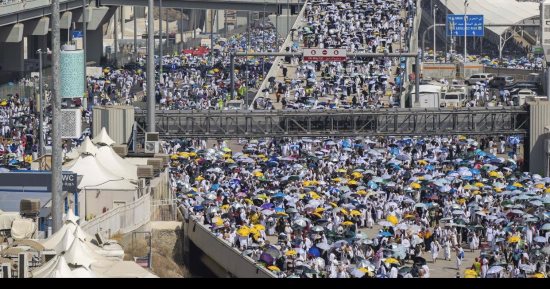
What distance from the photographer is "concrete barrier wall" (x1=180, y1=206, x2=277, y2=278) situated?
135 feet

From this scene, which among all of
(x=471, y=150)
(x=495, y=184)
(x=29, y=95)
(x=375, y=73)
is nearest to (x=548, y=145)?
(x=471, y=150)

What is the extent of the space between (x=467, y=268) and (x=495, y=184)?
1336 centimetres

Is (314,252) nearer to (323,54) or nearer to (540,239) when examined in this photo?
(540,239)

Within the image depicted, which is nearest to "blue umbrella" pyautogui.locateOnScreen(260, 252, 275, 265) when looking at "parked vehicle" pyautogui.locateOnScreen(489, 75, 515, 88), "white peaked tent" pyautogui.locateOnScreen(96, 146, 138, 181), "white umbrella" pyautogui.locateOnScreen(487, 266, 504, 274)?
"white peaked tent" pyautogui.locateOnScreen(96, 146, 138, 181)

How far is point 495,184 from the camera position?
5938cm

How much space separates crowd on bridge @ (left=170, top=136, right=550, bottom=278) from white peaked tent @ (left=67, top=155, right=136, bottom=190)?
11.0 feet

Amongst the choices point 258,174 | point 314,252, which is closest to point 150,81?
point 258,174

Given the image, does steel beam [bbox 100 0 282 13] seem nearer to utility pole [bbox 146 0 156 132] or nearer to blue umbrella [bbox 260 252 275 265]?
utility pole [bbox 146 0 156 132]

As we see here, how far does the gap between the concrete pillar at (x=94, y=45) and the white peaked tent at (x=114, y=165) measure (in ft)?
268

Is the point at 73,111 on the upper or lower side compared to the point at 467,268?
upper

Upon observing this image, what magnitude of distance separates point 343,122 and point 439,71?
40.2 metres

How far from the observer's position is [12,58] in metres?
117

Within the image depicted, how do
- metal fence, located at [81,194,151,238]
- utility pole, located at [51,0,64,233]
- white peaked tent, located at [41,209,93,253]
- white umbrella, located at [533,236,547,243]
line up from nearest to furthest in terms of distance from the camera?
1. utility pole, located at [51,0,64,233]
2. white peaked tent, located at [41,209,93,253]
3. metal fence, located at [81,194,151,238]
4. white umbrella, located at [533,236,547,243]

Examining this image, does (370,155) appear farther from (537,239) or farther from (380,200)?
(537,239)
